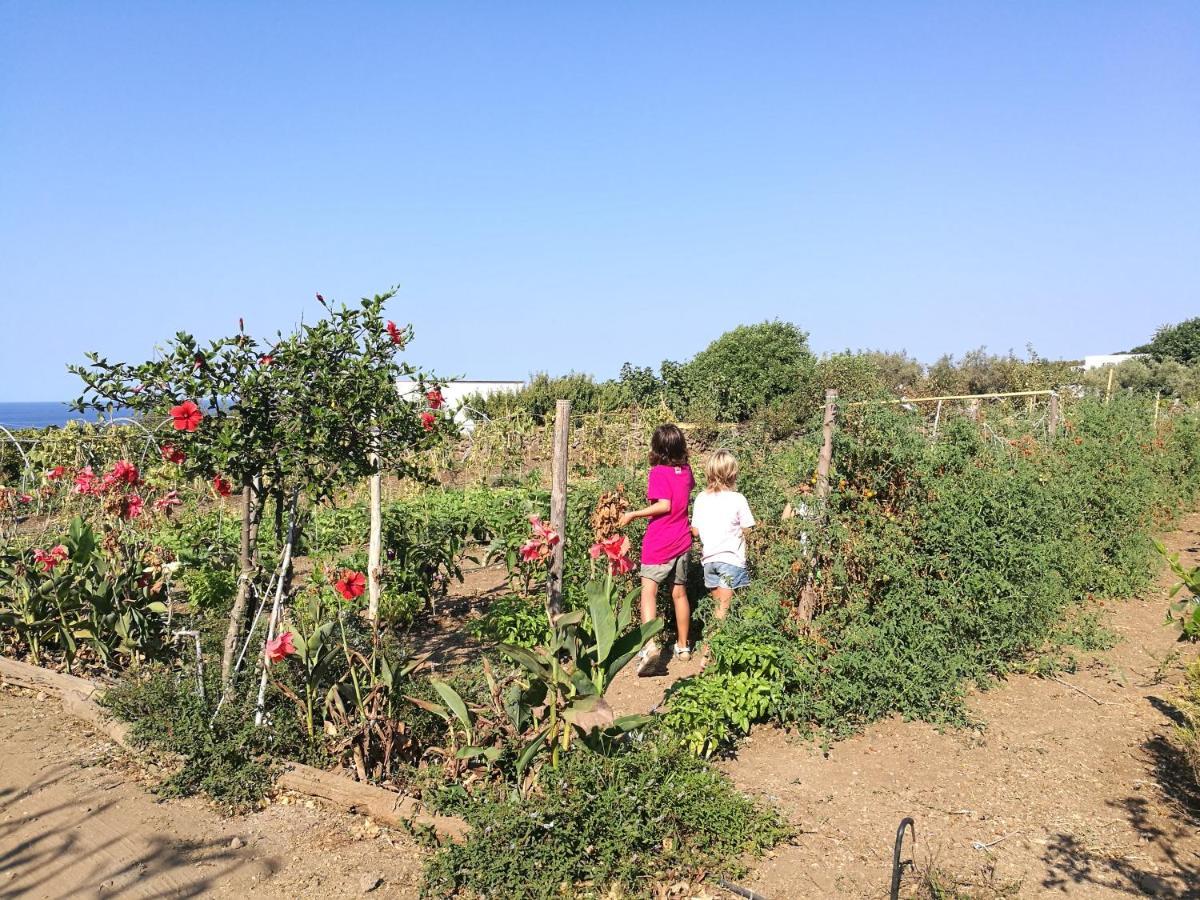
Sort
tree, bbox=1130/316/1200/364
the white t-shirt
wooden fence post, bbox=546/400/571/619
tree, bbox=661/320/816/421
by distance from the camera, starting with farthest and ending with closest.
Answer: tree, bbox=1130/316/1200/364, tree, bbox=661/320/816/421, the white t-shirt, wooden fence post, bbox=546/400/571/619

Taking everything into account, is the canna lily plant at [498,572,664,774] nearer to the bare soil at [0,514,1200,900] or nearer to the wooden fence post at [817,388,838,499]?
the bare soil at [0,514,1200,900]

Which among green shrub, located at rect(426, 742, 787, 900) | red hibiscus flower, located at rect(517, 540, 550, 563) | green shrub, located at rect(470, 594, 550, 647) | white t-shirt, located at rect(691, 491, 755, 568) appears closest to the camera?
green shrub, located at rect(426, 742, 787, 900)

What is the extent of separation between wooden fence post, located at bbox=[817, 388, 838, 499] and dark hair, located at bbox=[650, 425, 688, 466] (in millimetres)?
884

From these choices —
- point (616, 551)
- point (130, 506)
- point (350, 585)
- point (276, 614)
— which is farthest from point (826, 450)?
point (130, 506)

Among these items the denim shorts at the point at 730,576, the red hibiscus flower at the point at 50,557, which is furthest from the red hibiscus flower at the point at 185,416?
the denim shorts at the point at 730,576

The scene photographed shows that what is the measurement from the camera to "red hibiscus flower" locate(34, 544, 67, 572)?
17.2 ft

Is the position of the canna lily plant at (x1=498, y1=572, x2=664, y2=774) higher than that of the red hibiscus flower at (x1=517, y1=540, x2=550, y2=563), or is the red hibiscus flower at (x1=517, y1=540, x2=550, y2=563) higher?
the red hibiscus flower at (x1=517, y1=540, x2=550, y2=563)

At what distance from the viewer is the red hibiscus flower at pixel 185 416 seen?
3.54 meters

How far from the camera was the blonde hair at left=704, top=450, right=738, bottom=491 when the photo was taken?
5.26 metres

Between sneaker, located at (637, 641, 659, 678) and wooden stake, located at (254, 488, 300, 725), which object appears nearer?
wooden stake, located at (254, 488, 300, 725)

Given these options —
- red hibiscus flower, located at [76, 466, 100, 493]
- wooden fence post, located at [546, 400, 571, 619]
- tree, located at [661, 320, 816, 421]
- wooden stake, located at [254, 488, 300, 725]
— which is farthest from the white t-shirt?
tree, located at [661, 320, 816, 421]

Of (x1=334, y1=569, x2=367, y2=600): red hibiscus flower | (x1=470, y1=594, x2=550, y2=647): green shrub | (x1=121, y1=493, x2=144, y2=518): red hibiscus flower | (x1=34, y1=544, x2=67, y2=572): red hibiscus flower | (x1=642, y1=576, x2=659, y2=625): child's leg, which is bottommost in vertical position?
(x1=470, y1=594, x2=550, y2=647): green shrub

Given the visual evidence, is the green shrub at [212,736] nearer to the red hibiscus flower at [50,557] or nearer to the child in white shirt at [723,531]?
the red hibiscus flower at [50,557]

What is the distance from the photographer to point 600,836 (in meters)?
2.95
